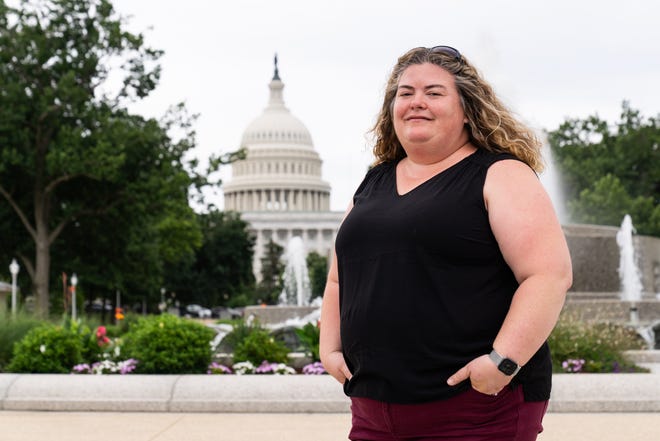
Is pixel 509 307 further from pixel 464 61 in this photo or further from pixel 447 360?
pixel 464 61

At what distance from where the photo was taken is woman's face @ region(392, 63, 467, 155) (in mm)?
3076

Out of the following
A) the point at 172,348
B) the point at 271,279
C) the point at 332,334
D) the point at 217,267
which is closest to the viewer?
the point at 332,334

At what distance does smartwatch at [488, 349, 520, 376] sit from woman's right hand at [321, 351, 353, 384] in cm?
56

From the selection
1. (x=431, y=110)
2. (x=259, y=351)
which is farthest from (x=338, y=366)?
(x=259, y=351)

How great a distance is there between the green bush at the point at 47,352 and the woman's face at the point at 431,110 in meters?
8.36

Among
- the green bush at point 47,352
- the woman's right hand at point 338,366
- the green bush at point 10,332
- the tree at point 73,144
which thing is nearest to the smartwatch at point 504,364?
the woman's right hand at point 338,366

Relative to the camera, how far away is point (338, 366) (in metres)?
3.20

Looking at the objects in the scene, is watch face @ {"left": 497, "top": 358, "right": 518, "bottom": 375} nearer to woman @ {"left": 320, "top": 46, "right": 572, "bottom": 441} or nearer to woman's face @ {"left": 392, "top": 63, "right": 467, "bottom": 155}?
woman @ {"left": 320, "top": 46, "right": 572, "bottom": 441}

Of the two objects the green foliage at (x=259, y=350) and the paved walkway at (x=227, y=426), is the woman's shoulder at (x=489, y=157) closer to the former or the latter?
the paved walkway at (x=227, y=426)

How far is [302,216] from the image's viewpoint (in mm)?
132375

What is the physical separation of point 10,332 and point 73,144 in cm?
1834

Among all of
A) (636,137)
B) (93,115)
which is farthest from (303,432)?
(636,137)

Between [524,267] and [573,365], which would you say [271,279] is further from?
[524,267]

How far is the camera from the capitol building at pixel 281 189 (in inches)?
5192
